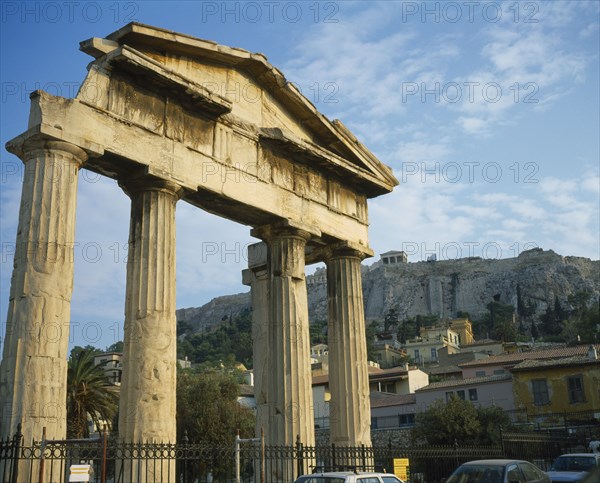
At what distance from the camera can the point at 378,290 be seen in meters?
174

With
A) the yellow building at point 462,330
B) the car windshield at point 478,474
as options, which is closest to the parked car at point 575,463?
the car windshield at point 478,474

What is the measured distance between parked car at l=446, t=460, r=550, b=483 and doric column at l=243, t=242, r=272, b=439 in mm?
5439

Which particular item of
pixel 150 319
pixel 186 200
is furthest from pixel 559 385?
pixel 150 319

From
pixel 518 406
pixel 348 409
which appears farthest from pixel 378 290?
pixel 348 409

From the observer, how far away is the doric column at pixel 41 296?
38.0 feet

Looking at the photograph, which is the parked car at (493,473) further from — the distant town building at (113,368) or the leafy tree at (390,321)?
the leafy tree at (390,321)

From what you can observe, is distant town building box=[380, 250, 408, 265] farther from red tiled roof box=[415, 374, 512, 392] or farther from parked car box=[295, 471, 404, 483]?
parked car box=[295, 471, 404, 483]

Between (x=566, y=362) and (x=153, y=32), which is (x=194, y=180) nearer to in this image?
(x=153, y=32)

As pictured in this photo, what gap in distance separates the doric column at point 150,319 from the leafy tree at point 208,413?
23.1 meters

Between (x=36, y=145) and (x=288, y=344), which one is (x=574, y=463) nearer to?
(x=288, y=344)

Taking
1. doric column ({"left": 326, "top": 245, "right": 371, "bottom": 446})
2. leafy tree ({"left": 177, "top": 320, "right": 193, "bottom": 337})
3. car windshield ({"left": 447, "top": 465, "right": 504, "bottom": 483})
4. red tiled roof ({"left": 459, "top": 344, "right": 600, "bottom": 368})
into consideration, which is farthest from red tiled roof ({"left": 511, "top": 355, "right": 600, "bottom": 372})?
leafy tree ({"left": 177, "top": 320, "right": 193, "bottom": 337})

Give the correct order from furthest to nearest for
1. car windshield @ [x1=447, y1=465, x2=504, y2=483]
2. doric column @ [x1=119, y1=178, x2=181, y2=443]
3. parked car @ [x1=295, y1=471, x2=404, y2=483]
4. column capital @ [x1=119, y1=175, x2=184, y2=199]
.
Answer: column capital @ [x1=119, y1=175, x2=184, y2=199] < doric column @ [x1=119, y1=178, x2=181, y2=443] < car windshield @ [x1=447, y1=465, x2=504, y2=483] < parked car @ [x1=295, y1=471, x2=404, y2=483]

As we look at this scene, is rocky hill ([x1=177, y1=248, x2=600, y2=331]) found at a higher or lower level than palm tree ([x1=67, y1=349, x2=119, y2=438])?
higher

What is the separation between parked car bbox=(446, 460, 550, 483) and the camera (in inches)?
524
